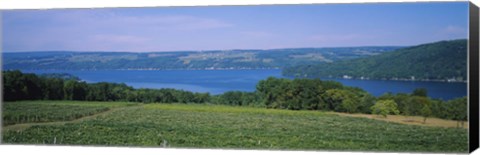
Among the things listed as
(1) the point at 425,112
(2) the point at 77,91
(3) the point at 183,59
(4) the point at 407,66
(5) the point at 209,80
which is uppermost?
(3) the point at 183,59

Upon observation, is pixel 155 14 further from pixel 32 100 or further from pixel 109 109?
pixel 32 100

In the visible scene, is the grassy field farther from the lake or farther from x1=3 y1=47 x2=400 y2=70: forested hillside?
x1=3 y1=47 x2=400 y2=70: forested hillside

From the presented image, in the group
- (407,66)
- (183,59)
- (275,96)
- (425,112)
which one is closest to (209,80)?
(183,59)

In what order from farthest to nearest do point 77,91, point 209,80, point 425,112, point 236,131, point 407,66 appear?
point 77,91, point 209,80, point 236,131, point 407,66, point 425,112

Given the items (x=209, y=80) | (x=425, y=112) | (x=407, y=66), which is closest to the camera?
(x=425, y=112)

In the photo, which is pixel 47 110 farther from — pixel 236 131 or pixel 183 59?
pixel 236 131

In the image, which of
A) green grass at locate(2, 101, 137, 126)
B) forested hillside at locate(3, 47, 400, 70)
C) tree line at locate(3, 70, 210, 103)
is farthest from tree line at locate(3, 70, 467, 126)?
forested hillside at locate(3, 47, 400, 70)

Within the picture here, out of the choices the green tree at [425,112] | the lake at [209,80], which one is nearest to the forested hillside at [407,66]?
the lake at [209,80]
